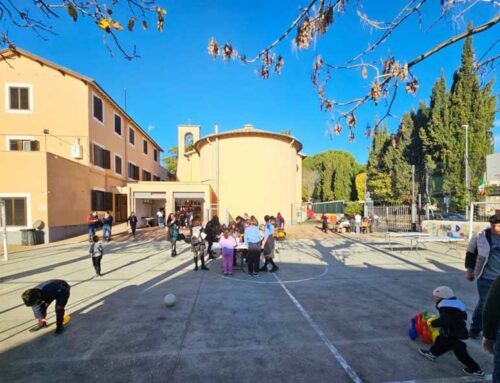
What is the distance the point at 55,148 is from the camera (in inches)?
755

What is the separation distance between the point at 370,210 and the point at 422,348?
65.2 feet

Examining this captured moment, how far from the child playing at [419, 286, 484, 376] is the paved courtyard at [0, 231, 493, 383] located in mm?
141

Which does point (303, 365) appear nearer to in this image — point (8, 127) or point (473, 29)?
point (473, 29)

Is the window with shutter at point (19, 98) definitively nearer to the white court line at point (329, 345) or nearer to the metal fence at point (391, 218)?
the white court line at point (329, 345)

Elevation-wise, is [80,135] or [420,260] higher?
[80,135]

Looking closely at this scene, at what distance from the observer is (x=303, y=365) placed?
3.51m

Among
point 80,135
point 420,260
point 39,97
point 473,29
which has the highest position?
point 39,97

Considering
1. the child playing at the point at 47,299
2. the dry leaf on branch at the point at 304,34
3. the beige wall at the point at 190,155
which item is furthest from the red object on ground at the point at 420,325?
the beige wall at the point at 190,155

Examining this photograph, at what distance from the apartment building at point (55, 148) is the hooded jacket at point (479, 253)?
17948 millimetres

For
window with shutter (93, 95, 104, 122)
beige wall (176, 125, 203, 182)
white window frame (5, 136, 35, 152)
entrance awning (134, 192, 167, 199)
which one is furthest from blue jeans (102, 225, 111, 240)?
beige wall (176, 125, 203, 182)

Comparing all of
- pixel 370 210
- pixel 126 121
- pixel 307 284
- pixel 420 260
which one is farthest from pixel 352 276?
pixel 126 121

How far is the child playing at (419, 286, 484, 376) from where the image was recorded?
3312mm

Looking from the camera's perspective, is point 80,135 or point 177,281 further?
point 80,135

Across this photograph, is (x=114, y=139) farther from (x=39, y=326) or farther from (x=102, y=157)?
(x=39, y=326)
